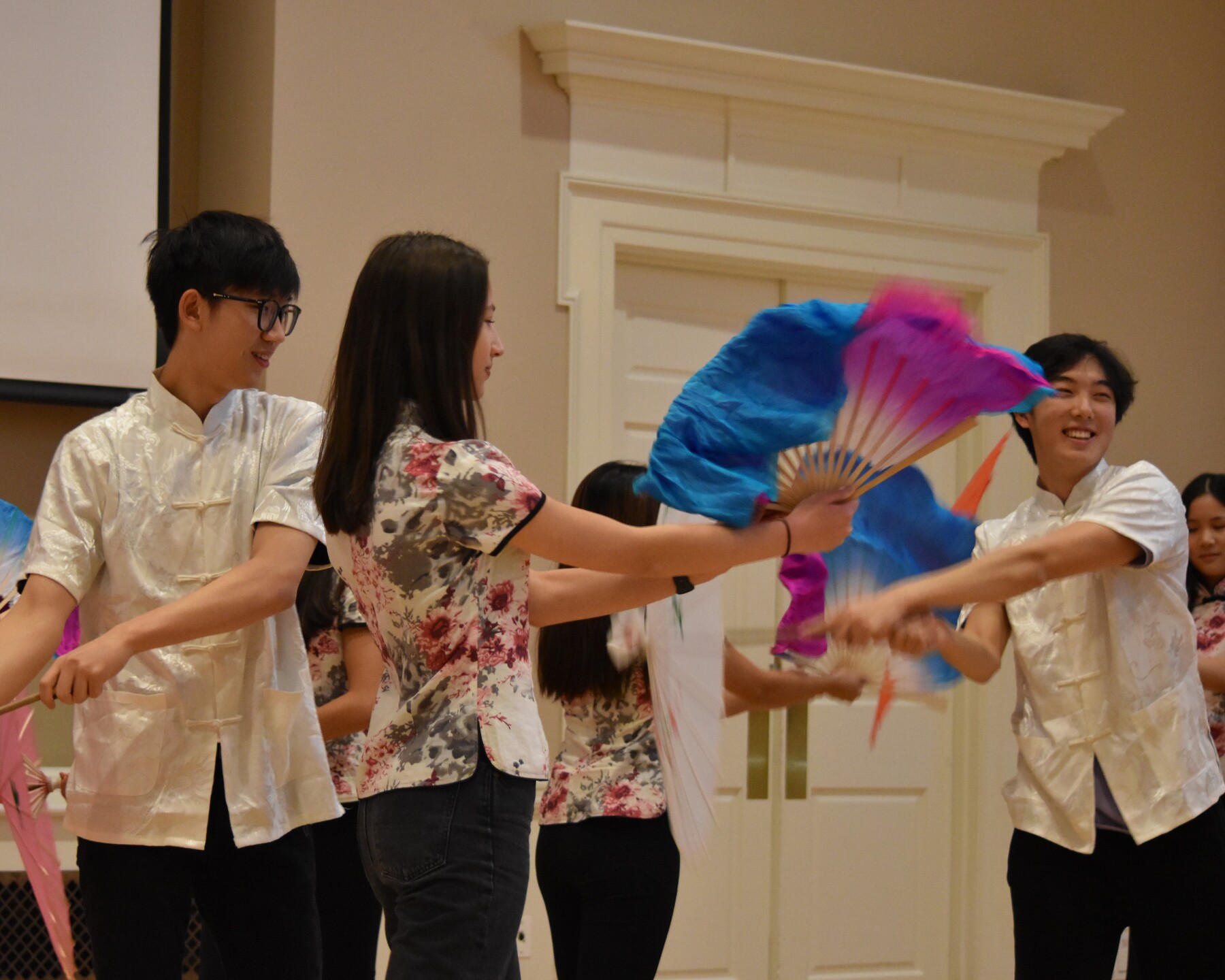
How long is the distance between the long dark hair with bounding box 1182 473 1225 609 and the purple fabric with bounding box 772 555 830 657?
1665 mm

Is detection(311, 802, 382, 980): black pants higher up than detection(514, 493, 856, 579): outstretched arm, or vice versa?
detection(514, 493, 856, 579): outstretched arm

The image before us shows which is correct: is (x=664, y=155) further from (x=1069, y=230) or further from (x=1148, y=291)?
(x=1148, y=291)

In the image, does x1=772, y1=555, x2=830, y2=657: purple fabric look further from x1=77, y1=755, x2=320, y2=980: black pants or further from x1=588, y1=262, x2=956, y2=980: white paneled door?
x1=588, y1=262, x2=956, y2=980: white paneled door

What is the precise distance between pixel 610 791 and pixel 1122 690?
0.94 m

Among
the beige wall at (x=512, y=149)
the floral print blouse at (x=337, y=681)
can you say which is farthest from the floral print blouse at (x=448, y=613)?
the beige wall at (x=512, y=149)

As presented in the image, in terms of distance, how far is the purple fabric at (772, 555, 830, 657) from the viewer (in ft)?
8.29

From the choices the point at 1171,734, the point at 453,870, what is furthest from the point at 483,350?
the point at 1171,734

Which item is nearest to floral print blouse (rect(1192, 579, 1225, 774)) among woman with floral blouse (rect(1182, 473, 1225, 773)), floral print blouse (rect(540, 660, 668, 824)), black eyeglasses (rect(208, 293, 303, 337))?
woman with floral blouse (rect(1182, 473, 1225, 773))

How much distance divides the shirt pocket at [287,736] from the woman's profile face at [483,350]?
60cm

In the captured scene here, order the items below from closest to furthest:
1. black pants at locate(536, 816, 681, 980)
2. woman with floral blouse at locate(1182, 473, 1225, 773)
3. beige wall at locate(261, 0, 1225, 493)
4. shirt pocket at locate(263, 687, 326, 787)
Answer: shirt pocket at locate(263, 687, 326, 787), black pants at locate(536, 816, 681, 980), woman with floral blouse at locate(1182, 473, 1225, 773), beige wall at locate(261, 0, 1225, 493)

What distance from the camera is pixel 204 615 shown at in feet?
6.41

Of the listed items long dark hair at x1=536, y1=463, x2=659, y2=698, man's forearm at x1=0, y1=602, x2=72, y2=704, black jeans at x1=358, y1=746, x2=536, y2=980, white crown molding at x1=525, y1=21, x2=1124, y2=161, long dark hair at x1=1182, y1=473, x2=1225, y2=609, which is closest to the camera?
black jeans at x1=358, y1=746, x2=536, y2=980

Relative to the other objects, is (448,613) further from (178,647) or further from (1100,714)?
(1100,714)

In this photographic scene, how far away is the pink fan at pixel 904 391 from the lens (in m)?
1.87
